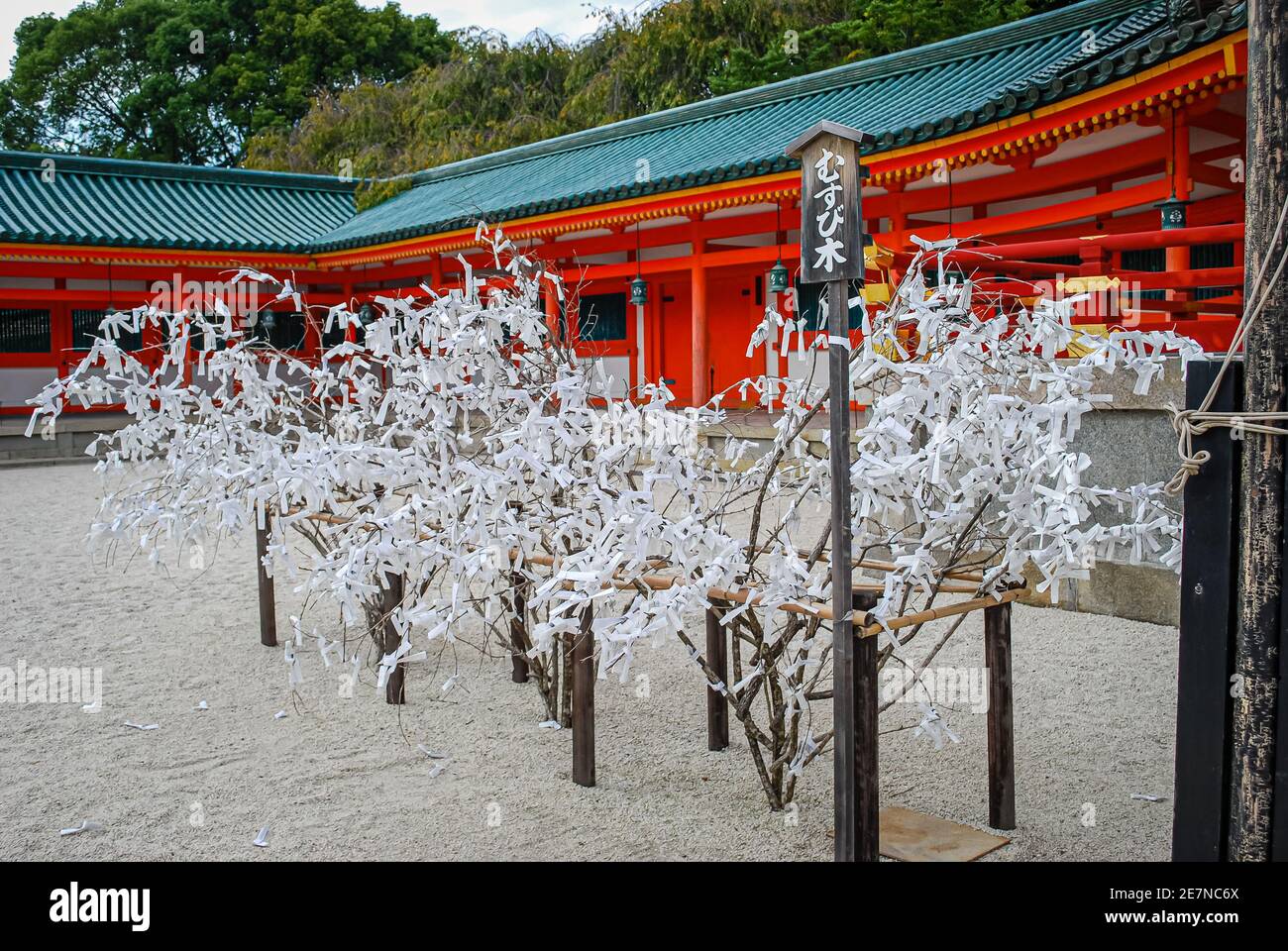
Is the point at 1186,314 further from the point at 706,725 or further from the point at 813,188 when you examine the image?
the point at 813,188

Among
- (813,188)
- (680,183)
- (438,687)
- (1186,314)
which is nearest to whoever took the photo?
(813,188)

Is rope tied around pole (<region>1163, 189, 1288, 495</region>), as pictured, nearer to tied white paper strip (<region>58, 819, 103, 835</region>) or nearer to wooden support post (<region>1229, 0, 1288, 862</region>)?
wooden support post (<region>1229, 0, 1288, 862</region>)

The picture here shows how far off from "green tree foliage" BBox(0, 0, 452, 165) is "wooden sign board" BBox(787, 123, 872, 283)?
28.7 meters

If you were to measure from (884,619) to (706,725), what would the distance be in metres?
1.91

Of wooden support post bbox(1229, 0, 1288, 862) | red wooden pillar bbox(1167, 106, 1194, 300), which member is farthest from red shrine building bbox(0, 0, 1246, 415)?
wooden support post bbox(1229, 0, 1288, 862)

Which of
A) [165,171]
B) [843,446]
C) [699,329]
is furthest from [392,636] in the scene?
[165,171]

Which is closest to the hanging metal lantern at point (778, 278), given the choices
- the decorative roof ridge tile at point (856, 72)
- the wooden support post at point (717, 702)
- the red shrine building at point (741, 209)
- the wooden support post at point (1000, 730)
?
the red shrine building at point (741, 209)

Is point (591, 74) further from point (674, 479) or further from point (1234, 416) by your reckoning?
point (1234, 416)

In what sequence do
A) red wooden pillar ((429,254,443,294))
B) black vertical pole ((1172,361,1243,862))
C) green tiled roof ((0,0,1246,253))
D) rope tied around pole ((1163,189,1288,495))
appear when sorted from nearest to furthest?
rope tied around pole ((1163,189,1288,495))
black vertical pole ((1172,361,1243,862))
green tiled roof ((0,0,1246,253))
red wooden pillar ((429,254,443,294))

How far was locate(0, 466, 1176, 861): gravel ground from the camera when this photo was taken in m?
3.56

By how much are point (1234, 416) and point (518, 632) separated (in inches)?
129

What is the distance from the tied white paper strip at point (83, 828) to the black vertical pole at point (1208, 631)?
3.29 metres

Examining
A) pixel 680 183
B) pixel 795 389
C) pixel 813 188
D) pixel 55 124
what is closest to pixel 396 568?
pixel 795 389

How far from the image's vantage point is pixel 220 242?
1652 centimetres
